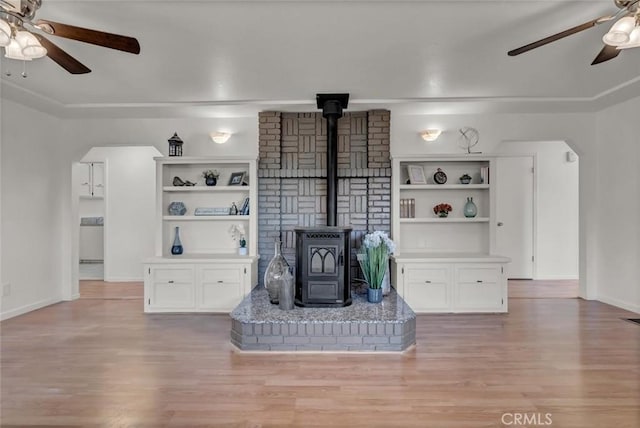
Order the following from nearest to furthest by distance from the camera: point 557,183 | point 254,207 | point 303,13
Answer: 1. point 303,13
2. point 254,207
3. point 557,183

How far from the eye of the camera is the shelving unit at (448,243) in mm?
4203

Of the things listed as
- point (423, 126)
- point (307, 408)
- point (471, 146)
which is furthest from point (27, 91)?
point (471, 146)

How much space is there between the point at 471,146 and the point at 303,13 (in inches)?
122

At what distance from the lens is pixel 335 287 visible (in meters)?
3.59

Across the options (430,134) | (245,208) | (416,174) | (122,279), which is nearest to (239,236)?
(245,208)

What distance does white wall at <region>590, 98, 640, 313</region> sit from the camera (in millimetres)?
4223

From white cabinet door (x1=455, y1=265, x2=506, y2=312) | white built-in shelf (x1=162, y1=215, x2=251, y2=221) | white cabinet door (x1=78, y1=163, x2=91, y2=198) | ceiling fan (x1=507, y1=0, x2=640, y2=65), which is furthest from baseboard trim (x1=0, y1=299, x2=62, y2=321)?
ceiling fan (x1=507, y1=0, x2=640, y2=65)

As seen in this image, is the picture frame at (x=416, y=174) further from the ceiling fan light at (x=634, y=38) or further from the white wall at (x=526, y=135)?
the ceiling fan light at (x=634, y=38)

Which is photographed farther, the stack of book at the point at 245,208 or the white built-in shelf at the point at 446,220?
the stack of book at the point at 245,208

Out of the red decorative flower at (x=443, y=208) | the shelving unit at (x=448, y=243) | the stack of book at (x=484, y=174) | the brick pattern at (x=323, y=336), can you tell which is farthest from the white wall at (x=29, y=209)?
the stack of book at (x=484, y=174)

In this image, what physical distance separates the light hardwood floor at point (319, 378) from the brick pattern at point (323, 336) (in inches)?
4.1

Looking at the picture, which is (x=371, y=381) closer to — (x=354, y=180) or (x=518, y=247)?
(x=354, y=180)

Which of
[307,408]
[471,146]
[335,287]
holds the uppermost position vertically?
[471,146]

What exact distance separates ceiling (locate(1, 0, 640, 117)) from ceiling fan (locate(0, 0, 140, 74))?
251mm
